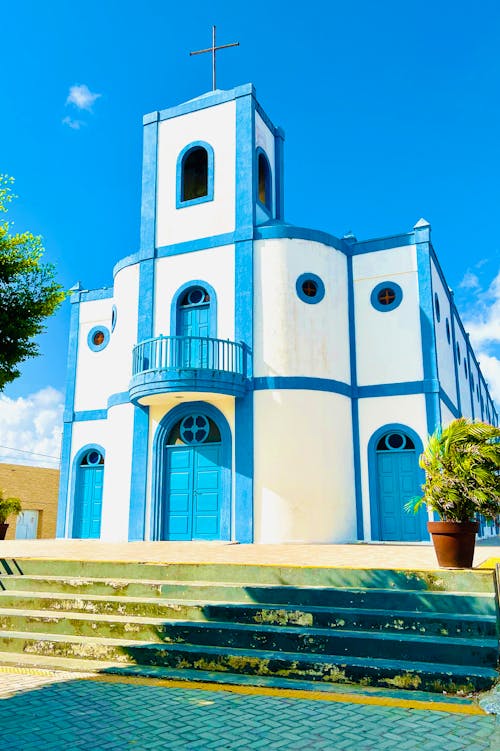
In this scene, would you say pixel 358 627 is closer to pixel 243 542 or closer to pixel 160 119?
pixel 243 542

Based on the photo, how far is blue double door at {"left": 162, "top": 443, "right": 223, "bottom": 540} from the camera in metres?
14.6

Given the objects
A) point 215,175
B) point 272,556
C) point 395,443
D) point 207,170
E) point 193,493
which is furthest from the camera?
point 207,170

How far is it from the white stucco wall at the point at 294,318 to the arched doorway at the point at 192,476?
6.21ft

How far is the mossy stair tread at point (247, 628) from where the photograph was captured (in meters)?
5.65

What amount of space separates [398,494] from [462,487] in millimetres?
8795

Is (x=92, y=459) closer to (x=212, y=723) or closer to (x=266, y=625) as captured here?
(x=266, y=625)

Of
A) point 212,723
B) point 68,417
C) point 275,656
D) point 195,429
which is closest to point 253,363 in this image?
point 195,429

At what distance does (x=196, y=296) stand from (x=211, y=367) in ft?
7.77

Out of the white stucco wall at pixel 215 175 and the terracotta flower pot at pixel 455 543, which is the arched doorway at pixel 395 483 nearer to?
the white stucco wall at pixel 215 175

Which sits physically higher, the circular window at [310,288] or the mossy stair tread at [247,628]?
the circular window at [310,288]

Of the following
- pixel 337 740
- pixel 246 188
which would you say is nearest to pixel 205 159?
pixel 246 188

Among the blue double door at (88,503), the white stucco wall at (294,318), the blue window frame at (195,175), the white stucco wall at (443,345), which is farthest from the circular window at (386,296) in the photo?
the blue double door at (88,503)

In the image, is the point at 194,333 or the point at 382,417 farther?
the point at 194,333

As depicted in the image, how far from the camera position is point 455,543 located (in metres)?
6.71
